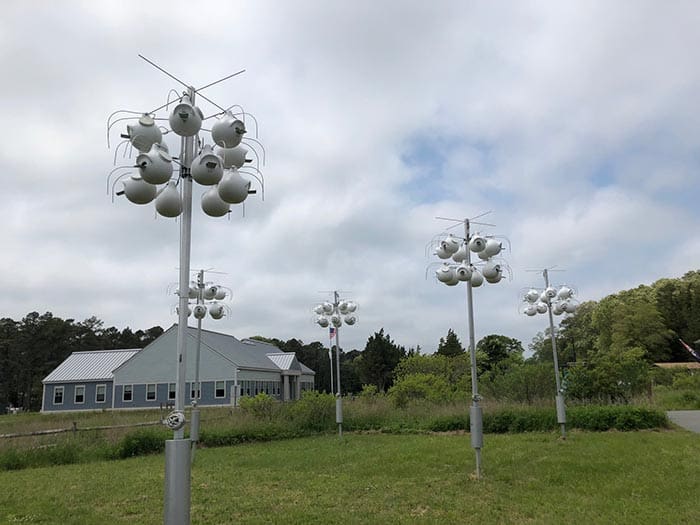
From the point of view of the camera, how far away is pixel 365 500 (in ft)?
24.4

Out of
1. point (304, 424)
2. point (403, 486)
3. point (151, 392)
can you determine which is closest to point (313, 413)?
point (304, 424)

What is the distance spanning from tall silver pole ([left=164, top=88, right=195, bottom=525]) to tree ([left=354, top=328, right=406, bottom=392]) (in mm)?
38804

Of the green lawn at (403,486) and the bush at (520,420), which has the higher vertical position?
the bush at (520,420)

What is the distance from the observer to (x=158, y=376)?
120 feet

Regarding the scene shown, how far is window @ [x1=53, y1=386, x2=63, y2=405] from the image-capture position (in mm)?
39750

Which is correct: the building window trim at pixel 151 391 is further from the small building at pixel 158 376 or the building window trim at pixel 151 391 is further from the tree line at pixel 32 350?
the tree line at pixel 32 350

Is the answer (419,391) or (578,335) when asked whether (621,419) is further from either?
(578,335)

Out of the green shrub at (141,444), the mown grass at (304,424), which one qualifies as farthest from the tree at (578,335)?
the green shrub at (141,444)

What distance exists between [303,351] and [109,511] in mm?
59365

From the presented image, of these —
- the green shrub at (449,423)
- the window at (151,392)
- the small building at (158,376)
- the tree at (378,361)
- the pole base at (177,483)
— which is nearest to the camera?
the pole base at (177,483)

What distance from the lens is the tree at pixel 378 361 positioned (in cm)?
4312

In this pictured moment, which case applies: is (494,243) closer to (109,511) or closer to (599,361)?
(109,511)

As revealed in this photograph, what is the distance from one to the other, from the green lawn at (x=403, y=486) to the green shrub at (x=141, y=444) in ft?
4.34

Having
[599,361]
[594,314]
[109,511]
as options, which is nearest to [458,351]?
[594,314]
